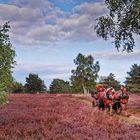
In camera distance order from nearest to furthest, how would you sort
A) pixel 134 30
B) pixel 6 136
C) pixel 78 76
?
pixel 6 136 < pixel 134 30 < pixel 78 76

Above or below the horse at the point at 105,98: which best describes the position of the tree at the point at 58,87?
above

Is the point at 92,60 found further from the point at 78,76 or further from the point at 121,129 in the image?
the point at 121,129

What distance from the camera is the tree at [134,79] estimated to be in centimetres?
12547

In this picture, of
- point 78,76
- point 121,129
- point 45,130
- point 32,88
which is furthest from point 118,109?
point 32,88

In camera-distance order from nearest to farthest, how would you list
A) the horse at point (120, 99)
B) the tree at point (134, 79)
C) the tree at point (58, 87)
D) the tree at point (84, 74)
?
the horse at point (120, 99) < the tree at point (134, 79) < the tree at point (84, 74) < the tree at point (58, 87)

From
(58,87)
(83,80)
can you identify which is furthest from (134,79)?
(58,87)

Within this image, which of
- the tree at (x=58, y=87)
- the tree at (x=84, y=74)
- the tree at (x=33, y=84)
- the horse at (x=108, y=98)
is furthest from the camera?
the tree at (x=58, y=87)

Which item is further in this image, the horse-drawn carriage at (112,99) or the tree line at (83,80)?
the tree line at (83,80)

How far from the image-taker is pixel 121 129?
20.5 m

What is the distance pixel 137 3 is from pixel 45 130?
2395 centimetres

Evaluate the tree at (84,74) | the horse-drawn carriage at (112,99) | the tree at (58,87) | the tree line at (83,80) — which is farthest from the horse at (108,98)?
the tree at (58,87)

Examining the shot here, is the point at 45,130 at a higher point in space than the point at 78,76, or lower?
lower

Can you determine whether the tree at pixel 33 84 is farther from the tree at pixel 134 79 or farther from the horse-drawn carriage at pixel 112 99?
the horse-drawn carriage at pixel 112 99

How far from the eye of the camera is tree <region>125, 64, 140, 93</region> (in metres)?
125
